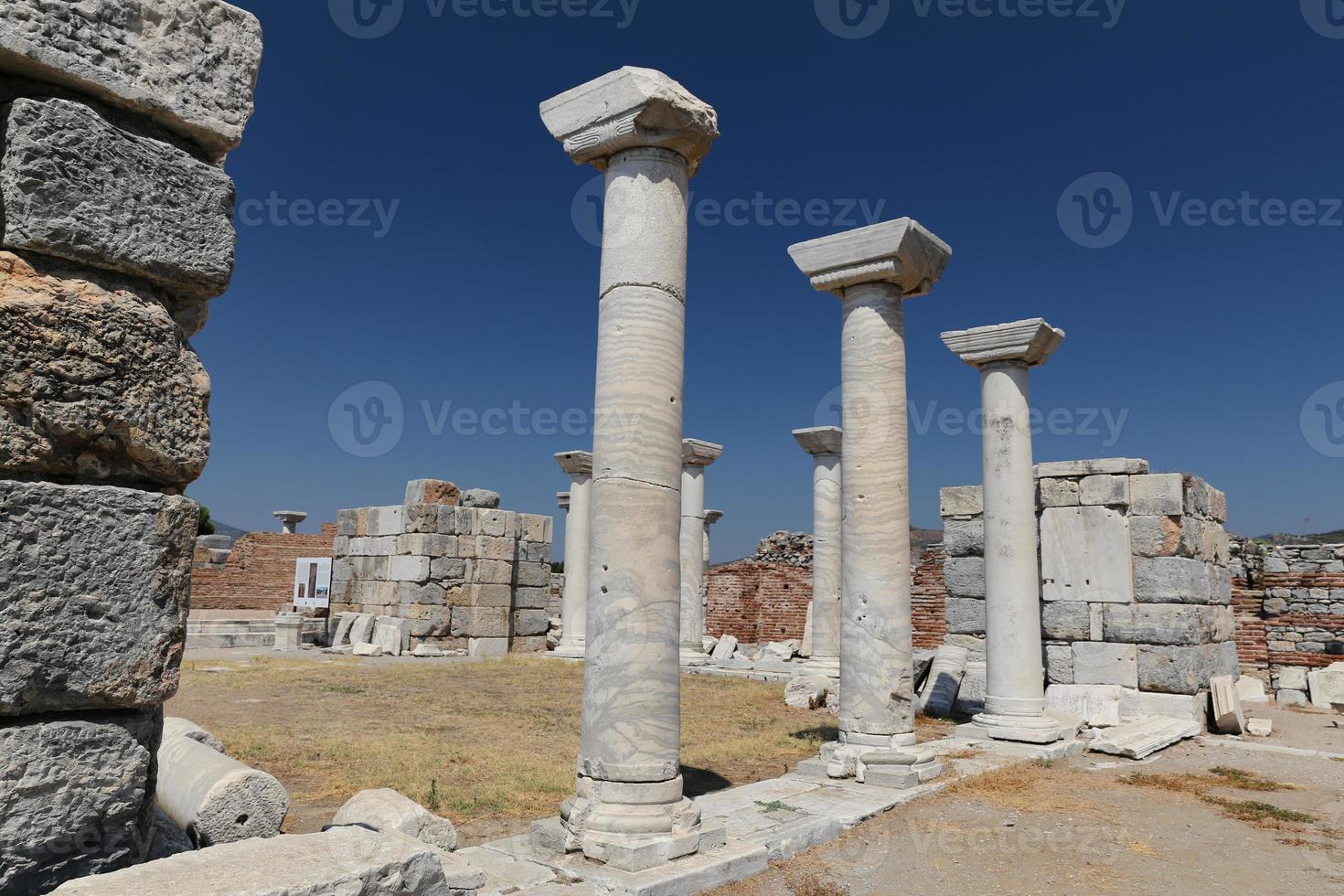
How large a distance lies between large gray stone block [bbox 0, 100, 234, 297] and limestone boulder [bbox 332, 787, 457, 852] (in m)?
3.03

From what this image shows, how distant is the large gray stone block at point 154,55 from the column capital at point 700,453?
15.2 m

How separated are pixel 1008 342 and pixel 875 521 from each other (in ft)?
11.9

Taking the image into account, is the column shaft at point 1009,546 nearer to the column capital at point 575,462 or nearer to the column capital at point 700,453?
the column capital at point 700,453

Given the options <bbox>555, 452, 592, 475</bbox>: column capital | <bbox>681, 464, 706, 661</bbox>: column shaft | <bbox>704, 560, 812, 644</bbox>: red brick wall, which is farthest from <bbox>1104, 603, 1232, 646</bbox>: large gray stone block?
<bbox>704, 560, 812, 644</bbox>: red brick wall

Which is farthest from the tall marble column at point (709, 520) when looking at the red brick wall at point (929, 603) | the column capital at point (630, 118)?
the column capital at point (630, 118)

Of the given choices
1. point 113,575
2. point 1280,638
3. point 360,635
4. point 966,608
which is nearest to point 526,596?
point 360,635

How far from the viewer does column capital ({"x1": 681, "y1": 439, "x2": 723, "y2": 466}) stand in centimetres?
1848

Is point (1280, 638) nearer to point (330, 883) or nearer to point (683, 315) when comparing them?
point (683, 315)

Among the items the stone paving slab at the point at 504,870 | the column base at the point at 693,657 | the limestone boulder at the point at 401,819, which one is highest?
the limestone boulder at the point at 401,819

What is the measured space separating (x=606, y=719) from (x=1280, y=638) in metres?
16.1

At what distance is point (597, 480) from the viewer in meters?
5.45

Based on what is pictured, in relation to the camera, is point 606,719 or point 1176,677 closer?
point 606,719

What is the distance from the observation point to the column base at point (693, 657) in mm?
17103

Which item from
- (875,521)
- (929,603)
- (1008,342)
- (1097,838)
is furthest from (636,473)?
(929,603)
